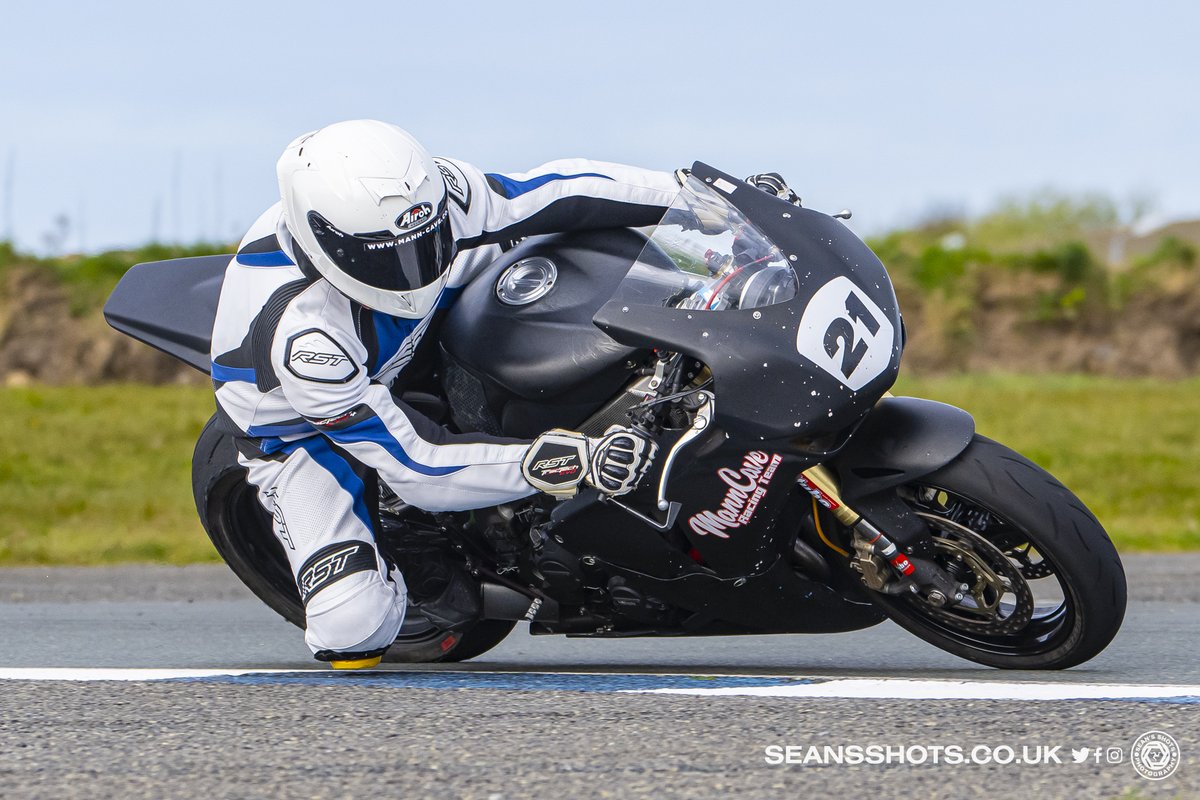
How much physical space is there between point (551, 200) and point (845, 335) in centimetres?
110

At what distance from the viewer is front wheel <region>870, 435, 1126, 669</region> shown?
12.2 ft

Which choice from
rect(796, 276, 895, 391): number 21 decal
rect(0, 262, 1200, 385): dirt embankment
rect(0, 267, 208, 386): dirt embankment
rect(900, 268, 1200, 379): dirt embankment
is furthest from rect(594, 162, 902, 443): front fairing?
rect(900, 268, 1200, 379): dirt embankment

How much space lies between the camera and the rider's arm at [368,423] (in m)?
3.95

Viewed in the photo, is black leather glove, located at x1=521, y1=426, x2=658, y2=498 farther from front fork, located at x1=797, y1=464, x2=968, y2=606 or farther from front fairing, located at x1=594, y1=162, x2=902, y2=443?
front fork, located at x1=797, y1=464, x2=968, y2=606

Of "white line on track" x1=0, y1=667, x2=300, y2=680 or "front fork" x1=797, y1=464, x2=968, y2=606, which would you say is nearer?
"front fork" x1=797, y1=464, x2=968, y2=606

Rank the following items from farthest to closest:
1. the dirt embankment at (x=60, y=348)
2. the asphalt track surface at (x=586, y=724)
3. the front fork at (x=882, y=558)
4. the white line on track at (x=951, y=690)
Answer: the dirt embankment at (x=60, y=348)
the front fork at (x=882, y=558)
the white line on track at (x=951, y=690)
the asphalt track surface at (x=586, y=724)

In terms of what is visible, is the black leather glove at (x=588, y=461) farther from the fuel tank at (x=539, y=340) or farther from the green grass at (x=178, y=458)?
the green grass at (x=178, y=458)

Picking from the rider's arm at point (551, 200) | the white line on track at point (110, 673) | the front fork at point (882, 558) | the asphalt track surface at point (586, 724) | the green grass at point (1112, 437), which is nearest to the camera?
the asphalt track surface at point (586, 724)

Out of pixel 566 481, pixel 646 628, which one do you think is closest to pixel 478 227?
pixel 566 481

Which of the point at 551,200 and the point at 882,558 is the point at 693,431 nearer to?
the point at 882,558

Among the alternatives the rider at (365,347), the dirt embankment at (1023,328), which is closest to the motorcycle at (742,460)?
the rider at (365,347)

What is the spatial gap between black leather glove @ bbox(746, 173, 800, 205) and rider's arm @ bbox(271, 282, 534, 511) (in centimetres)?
102

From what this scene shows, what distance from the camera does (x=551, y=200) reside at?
439 centimetres

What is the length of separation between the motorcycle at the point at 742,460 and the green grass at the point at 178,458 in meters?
5.62
